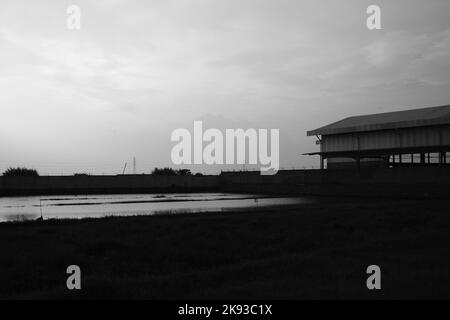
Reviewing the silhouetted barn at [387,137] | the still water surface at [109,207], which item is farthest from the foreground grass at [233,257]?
the silhouetted barn at [387,137]

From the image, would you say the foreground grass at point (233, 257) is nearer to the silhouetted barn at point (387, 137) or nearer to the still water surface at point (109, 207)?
the still water surface at point (109, 207)

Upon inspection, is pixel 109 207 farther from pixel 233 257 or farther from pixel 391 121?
pixel 391 121

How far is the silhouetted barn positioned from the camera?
150ft

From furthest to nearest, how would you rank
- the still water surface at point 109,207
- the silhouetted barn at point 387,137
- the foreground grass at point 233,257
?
the silhouetted barn at point 387,137, the still water surface at point 109,207, the foreground grass at point 233,257

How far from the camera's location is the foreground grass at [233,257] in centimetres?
855

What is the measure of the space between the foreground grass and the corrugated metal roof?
26.8 metres

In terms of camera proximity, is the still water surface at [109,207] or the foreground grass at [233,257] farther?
the still water surface at [109,207]

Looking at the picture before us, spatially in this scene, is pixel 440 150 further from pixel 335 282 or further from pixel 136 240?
pixel 335 282

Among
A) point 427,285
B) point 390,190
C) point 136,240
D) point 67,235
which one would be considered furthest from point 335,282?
point 390,190

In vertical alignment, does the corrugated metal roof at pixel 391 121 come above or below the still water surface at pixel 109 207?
above

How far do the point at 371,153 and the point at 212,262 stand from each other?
41331mm

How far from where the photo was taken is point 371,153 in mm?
51188

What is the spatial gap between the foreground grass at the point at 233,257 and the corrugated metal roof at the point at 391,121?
26817 millimetres

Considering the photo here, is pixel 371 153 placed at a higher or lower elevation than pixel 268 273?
higher
